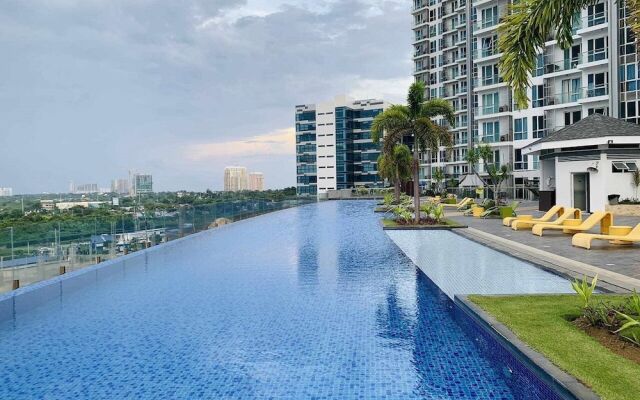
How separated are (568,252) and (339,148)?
9740 cm

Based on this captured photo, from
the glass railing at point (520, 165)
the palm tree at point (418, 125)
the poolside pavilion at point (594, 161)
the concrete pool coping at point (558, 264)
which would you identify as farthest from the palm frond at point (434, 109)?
the glass railing at point (520, 165)

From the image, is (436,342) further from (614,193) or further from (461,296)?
(614,193)

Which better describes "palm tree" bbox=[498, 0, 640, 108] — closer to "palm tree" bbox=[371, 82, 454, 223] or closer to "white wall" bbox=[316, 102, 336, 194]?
"palm tree" bbox=[371, 82, 454, 223]

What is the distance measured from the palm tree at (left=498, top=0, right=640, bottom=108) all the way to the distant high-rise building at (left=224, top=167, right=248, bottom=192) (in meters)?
128

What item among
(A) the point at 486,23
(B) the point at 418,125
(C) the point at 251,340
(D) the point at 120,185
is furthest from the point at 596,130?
(D) the point at 120,185

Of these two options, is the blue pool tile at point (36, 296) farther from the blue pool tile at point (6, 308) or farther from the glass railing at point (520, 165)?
the glass railing at point (520, 165)

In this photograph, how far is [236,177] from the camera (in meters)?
141

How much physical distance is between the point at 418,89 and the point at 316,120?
298 ft

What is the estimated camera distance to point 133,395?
19.4ft

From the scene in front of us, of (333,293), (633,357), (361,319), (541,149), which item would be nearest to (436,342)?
(361,319)

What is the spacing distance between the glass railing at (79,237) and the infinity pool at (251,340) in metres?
0.94

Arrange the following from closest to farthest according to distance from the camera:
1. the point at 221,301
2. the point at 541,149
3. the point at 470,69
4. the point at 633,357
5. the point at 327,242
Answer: the point at 633,357 → the point at 221,301 → the point at 327,242 → the point at 541,149 → the point at 470,69

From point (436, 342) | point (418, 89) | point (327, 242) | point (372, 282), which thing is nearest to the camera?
point (436, 342)

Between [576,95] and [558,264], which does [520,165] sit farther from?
[558,264]
